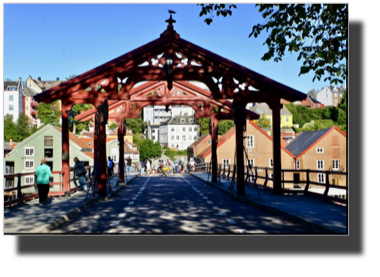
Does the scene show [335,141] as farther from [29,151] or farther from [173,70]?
[173,70]

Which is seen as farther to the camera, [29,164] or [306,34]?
[29,164]

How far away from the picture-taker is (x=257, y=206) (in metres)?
13.8

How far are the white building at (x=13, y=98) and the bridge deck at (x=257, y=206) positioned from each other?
362ft

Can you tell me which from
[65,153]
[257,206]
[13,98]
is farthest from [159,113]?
[257,206]

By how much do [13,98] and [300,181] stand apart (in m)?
114

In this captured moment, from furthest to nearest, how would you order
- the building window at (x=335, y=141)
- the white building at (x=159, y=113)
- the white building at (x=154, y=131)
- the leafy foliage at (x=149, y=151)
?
the white building at (x=159, y=113)
the white building at (x=154, y=131)
the leafy foliage at (x=149, y=151)
the building window at (x=335, y=141)

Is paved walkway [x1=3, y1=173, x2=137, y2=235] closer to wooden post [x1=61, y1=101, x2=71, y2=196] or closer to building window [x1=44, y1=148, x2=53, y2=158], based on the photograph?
wooden post [x1=61, y1=101, x2=71, y2=196]

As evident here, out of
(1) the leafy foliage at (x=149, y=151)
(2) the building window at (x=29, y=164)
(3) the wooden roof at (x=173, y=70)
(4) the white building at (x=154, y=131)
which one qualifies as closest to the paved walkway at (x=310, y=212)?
(3) the wooden roof at (x=173, y=70)

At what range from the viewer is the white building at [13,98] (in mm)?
116244

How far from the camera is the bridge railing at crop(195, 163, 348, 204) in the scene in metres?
14.6

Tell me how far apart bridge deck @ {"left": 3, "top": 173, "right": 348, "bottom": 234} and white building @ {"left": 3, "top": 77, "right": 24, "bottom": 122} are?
110309 millimetres

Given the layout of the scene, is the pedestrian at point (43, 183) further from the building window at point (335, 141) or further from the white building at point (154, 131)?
the white building at point (154, 131)

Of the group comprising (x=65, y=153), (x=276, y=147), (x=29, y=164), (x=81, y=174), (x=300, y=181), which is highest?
(x=276, y=147)

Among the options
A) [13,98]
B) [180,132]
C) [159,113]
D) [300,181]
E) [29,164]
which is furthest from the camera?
[159,113]
